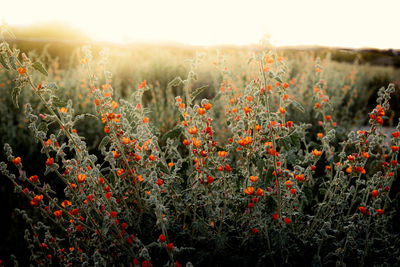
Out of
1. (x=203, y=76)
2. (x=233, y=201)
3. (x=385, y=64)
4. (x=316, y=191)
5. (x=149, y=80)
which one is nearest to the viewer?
(x=233, y=201)

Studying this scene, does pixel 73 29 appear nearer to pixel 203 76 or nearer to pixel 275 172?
pixel 203 76

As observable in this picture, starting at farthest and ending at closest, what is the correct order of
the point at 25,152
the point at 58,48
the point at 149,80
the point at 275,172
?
1. the point at 58,48
2. the point at 149,80
3. the point at 25,152
4. the point at 275,172

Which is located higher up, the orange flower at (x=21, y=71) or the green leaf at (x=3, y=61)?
the green leaf at (x=3, y=61)

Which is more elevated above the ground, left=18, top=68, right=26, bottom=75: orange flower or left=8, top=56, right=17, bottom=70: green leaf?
left=8, top=56, right=17, bottom=70: green leaf

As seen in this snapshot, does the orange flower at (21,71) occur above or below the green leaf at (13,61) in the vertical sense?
below

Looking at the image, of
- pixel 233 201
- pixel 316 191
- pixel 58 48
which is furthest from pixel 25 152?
pixel 58 48

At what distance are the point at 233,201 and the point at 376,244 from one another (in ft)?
3.56

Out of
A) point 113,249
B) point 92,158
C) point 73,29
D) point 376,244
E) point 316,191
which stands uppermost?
point 73,29

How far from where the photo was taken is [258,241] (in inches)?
68.9

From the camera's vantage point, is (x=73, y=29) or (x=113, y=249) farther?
(x=73, y=29)

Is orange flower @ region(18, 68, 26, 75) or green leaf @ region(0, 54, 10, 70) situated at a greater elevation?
green leaf @ region(0, 54, 10, 70)

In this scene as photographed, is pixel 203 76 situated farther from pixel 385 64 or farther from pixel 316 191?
pixel 385 64

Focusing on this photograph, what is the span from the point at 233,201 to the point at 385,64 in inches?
497

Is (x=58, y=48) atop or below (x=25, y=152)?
atop
